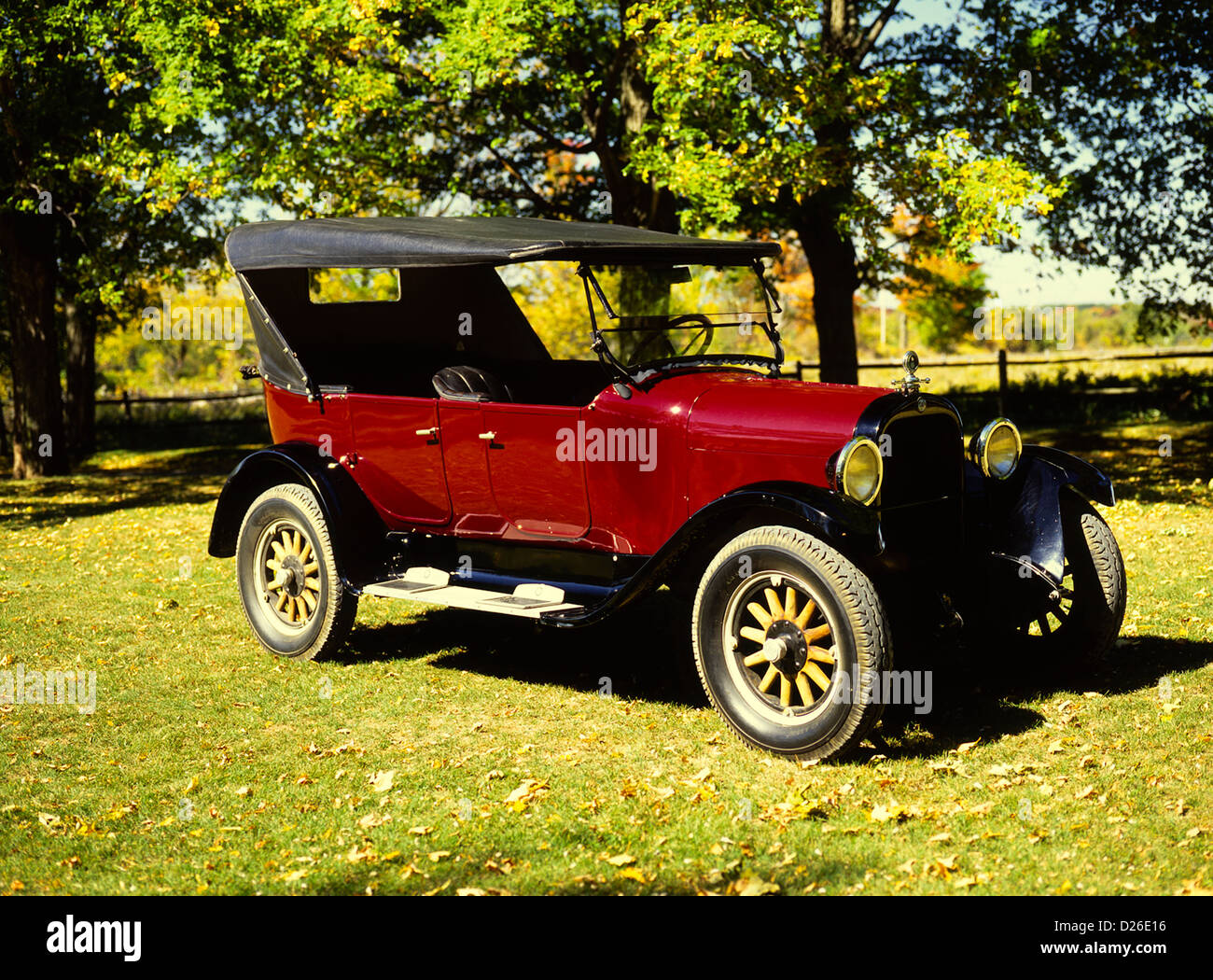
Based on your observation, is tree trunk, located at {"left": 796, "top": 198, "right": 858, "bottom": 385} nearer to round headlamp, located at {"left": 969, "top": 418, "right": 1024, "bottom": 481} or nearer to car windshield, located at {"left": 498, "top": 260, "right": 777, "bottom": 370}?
car windshield, located at {"left": 498, "top": 260, "right": 777, "bottom": 370}

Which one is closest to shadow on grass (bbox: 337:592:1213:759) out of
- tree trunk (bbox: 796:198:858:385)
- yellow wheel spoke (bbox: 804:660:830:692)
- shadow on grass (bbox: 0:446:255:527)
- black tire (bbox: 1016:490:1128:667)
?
black tire (bbox: 1016:490:1128:667)

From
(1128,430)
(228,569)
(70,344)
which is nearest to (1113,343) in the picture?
(1128,430)

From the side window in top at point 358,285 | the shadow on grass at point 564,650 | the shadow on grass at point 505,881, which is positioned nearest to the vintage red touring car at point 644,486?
the shadow on grass at point 564,650

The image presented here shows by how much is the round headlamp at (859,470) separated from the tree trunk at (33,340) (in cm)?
1703

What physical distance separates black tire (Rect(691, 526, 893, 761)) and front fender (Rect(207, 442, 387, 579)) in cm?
238

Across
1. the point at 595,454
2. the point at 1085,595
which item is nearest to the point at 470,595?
the point at 595,454

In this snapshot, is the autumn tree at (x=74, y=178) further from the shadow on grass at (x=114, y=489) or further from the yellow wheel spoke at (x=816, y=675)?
the yellow wheel spoke at (x=816, y=675)

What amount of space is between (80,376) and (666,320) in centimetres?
2072

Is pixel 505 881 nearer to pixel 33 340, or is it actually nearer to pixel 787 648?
pixel 787 648

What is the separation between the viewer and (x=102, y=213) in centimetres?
1995

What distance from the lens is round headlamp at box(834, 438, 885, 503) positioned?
5242 millimetres

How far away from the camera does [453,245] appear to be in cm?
639

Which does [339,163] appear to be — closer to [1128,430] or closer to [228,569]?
[228,569]
